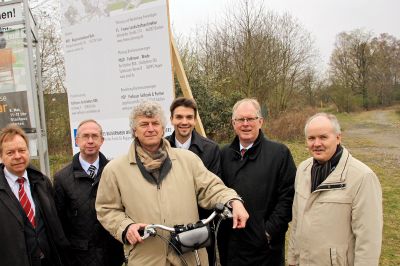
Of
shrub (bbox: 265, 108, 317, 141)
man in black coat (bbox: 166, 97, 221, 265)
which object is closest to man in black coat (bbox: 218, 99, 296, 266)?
man in black coat (bbox: 166, 97, 221, 265)

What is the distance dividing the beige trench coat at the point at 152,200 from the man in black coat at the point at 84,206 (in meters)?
0.49

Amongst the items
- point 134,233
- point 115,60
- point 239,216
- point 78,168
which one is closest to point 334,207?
point 239,216

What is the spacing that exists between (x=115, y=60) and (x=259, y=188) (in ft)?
7.97

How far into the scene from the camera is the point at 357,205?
2.31m

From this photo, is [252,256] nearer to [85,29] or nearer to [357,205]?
[357,205]

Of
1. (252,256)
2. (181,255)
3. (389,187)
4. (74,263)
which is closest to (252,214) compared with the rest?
(252,256)

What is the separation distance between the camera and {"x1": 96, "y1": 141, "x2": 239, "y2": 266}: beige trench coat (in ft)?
7.94

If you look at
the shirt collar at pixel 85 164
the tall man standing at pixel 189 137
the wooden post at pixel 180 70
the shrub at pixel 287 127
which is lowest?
the shrub at pixel 287 127

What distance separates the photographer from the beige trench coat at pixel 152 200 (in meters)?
2.42

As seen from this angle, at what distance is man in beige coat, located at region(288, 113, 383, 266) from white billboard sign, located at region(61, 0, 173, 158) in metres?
1.81

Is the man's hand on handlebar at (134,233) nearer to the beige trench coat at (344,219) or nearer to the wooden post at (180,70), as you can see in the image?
the beige trench coat at (344,219)

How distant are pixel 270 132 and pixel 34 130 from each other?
14.6 metres

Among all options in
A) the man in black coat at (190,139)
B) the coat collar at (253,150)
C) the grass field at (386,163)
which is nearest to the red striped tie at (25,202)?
the man in black coat at (190,139)

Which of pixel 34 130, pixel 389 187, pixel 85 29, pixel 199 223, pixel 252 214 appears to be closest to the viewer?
pixel 199 223
